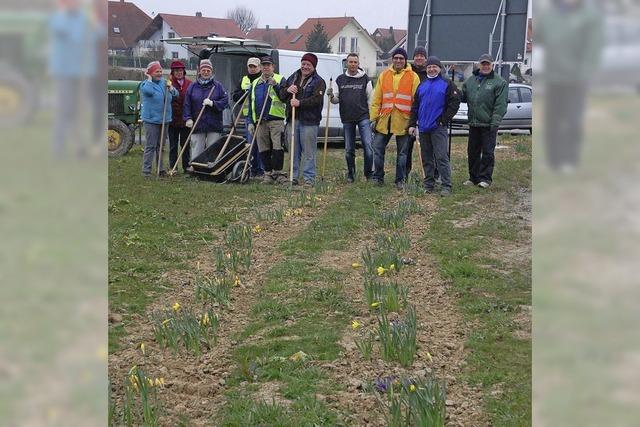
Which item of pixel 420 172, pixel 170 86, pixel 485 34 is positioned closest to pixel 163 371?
pixel 170 86

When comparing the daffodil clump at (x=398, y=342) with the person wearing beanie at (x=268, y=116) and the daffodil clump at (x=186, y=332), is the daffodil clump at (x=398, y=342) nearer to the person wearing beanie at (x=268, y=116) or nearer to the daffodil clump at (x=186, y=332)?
the daffodil clump at (x=186, y=332)

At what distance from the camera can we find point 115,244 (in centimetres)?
705

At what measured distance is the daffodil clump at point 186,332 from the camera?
406cm

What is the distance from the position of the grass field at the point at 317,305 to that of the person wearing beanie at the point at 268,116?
4.37 feet

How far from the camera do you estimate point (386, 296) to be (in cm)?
479

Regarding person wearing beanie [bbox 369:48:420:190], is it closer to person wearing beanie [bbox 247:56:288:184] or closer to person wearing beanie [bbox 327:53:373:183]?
person wearing beanie [bbox 327:53:373:183]

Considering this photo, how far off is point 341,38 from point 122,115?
4562 centimetres

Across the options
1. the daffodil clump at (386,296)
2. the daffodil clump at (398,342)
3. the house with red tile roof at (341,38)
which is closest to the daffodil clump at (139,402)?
the daffodil clump at (398,342)

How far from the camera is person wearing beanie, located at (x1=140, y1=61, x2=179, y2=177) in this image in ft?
35.7

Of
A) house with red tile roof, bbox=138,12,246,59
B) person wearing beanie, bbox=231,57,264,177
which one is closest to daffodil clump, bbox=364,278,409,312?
person wearing beanie, bbox=231,57,264,177
